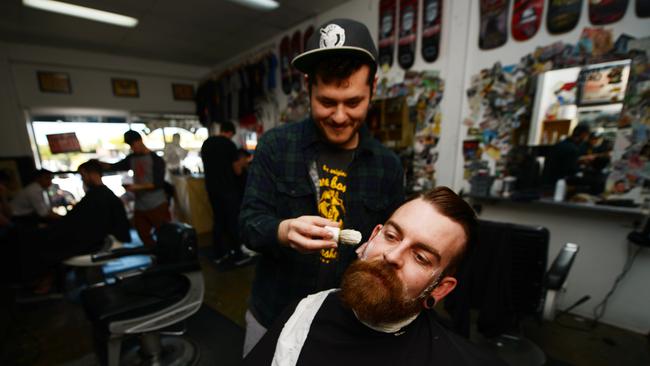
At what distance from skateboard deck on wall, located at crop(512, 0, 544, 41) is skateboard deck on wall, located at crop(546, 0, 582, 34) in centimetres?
6

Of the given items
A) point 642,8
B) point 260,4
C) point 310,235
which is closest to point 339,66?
point 310,235

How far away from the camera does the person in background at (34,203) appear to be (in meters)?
2.61

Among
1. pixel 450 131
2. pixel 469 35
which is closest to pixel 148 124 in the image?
pixel 450 131

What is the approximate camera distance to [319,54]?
2.52 ft

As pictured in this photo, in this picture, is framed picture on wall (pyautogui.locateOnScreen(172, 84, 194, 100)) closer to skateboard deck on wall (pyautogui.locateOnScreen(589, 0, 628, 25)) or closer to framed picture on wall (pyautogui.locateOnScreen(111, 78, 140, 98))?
framed picture on wall (pyautogui.locateOnScreen(111, 78, 140, 98))

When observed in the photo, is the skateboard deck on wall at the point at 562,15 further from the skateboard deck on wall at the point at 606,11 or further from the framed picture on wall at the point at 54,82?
the framed picture on wall at the point at 54,82

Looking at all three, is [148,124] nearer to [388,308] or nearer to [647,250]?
[388,308]

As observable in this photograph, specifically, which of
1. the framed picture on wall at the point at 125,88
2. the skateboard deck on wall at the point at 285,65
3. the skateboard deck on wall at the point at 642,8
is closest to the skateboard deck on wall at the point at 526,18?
the skateboard deck on wall at the point at 642,8

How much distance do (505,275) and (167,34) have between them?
16.6 feet

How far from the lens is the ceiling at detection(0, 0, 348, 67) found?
10.1ft

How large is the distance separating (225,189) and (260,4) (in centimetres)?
234

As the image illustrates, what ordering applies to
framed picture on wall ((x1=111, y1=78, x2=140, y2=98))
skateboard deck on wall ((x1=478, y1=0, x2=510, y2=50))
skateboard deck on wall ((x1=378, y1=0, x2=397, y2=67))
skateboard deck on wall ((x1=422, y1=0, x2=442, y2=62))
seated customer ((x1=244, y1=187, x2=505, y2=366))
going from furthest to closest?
framed picture on wall ((x1=111, y1=78, x2=140, y2=98)) < skateboard deck on wall ((x1=378, y1=0, x2=397, y2=67)) < skateboard deck on wall ((x1=422, y1=0, x2=442, y2=62)) < skateboard deck on wall ((x1=478, y1=0, x2=510, y2=50)) < seated customer ((x1=244, y1=187, x2=505, y2=366))

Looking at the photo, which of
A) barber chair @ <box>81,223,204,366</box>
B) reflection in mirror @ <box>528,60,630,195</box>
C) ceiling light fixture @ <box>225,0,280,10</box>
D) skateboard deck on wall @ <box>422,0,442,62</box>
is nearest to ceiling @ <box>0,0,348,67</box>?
ceiling light fixture @ <box>225,0,280,10</box>

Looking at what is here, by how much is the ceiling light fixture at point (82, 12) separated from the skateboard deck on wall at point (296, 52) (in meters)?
2.13
